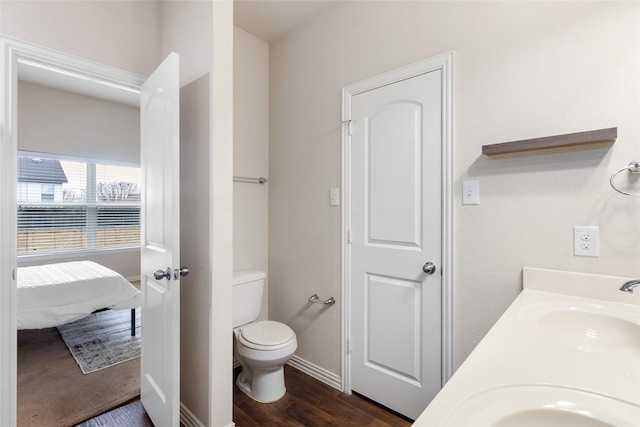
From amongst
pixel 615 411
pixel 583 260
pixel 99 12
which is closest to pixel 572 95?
pixel 583 260

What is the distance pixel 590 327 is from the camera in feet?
3.48

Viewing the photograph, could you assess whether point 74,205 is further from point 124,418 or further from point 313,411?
point 313,411

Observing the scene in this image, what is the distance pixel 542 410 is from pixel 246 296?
6.19 ft

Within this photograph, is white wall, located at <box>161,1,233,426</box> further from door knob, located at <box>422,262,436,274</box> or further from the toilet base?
door knob, located at <box>422,262,436,274</box>

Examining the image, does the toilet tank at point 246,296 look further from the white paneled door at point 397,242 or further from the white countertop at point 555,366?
the white countertop at point 555,366

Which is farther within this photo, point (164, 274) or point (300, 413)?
point (300, 413)

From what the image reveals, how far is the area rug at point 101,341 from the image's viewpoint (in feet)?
8.08

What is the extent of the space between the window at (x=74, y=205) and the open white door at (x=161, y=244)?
3.30m

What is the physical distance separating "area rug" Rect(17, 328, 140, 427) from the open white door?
31 centimetres

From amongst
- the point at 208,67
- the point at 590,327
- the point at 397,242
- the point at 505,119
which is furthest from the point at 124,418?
the point at 505,119

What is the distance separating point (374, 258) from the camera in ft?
6.21

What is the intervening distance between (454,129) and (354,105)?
2.18 feet

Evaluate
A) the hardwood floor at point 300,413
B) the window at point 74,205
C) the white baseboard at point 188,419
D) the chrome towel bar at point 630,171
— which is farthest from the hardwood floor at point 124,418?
the window at point 74,205

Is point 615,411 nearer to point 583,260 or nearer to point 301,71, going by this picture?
point 583,260
